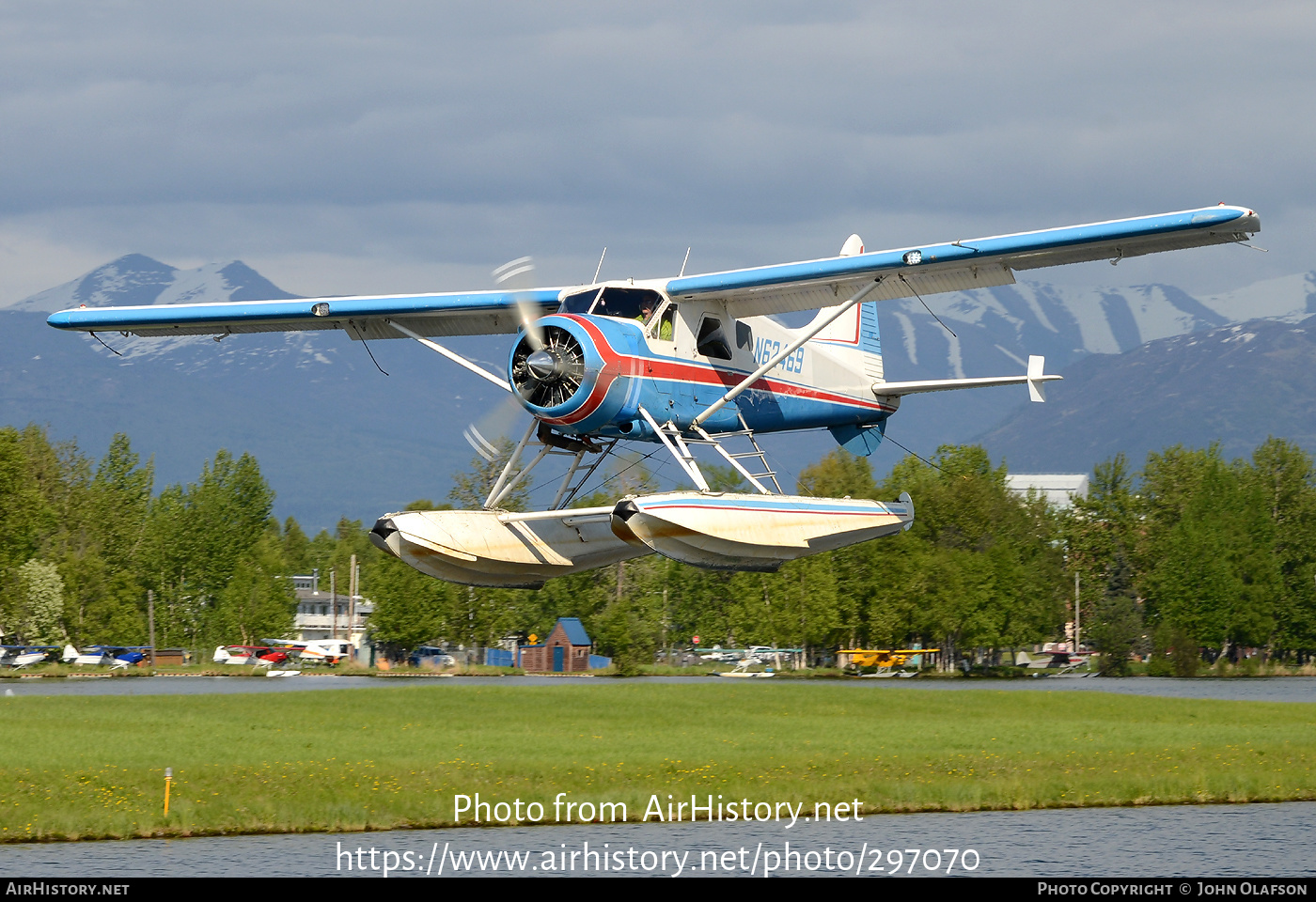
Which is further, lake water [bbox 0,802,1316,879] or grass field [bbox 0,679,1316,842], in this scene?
grass field [bbox 0,679,1316,842]

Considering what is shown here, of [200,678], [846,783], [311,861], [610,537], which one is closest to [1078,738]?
[846,783]

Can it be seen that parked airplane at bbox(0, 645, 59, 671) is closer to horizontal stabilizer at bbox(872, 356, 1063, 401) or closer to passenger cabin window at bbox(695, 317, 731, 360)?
horizontal stabilizer at bbox(872, 356, 1063, 401)

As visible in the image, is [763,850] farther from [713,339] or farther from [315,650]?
[315,650]

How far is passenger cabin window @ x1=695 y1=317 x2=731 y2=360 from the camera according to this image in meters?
23.7

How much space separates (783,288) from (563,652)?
5990 cm

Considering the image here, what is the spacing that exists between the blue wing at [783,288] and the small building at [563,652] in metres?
54.5

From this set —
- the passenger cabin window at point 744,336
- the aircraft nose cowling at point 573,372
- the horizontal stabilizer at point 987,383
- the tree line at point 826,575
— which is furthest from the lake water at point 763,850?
the tree line at point 826,575

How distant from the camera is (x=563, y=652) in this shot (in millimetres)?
81500

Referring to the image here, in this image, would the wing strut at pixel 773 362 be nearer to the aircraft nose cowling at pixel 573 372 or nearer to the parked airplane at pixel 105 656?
the aircraft nose cowling at pixel 573 372

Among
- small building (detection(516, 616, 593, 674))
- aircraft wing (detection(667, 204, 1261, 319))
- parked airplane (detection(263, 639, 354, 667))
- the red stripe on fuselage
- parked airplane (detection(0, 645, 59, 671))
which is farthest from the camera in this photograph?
parked airplane (detection(263, 639, 354, 667))

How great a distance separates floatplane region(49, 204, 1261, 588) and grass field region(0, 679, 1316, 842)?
4.35 meters

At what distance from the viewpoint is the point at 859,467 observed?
85.1m

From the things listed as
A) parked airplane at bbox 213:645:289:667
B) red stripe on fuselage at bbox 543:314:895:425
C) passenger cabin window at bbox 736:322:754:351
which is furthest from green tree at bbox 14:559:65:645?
red stripe on fuselage at bbox 543:314:895:425

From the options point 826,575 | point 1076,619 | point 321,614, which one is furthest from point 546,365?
point 321,614
